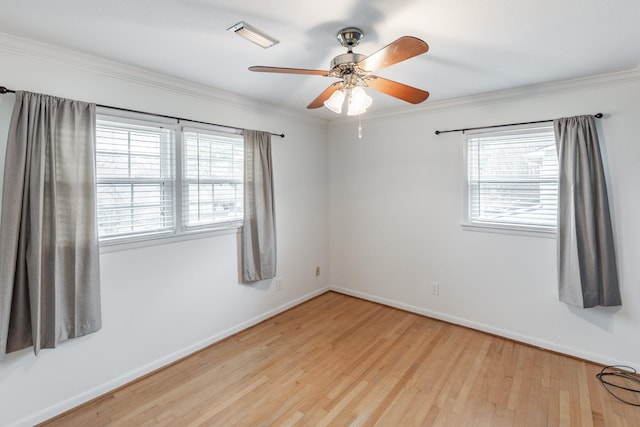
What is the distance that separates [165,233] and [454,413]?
256cm

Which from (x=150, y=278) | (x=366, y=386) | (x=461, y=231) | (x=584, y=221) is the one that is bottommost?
(x=366, y=386)

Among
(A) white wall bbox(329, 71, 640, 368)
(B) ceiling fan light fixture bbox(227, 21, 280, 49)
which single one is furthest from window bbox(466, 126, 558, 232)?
(B) ceiling fan light fixture bbox(227, 21, 280, 49)

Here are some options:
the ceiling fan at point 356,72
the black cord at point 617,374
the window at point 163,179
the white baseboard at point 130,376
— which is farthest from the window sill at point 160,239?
the black cord at point 617,374

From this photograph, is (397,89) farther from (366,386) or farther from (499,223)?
(366,386)

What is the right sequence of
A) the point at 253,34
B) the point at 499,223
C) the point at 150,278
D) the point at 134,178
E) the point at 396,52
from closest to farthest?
the point at 396,52
the point at 253,34
the point at 134,178
the point at 150,278
the point at 499,223

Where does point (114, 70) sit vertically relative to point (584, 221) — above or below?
above

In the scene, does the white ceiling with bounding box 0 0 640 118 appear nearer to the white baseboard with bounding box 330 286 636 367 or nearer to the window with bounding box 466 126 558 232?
the window with bounding box 466 126 558 232

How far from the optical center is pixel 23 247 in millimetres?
1914

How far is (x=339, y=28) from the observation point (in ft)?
5.99

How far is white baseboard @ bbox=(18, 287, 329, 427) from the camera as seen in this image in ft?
6.75

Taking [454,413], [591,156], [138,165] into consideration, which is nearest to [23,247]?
[138,165]

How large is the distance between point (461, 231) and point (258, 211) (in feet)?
7.10

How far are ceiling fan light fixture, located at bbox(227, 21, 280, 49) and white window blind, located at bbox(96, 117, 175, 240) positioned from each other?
3.91 ft

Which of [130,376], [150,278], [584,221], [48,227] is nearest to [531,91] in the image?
[584,221]
